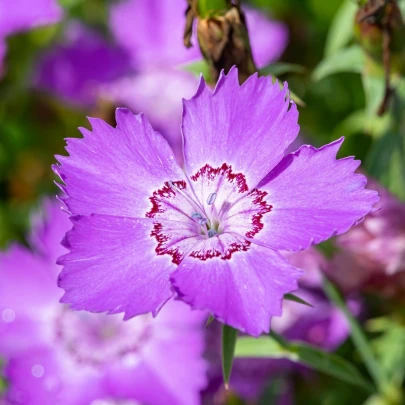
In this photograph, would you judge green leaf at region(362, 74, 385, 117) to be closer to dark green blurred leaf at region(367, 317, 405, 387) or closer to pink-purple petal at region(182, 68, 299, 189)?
pink-purple petal at region(182, 68, 299, 189)

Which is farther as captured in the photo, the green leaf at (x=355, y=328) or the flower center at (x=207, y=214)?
the green leaf at (x=355, y=328)

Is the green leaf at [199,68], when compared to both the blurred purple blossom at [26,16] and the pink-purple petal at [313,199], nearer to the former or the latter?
the pink-purple petal at [313,199]

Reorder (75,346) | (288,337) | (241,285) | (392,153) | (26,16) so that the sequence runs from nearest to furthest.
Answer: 1. (241,285)
2. (392,153)
3. (288,337)
4. (75,346)
5. (26,16)

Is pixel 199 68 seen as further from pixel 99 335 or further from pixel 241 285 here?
pixel 99 335

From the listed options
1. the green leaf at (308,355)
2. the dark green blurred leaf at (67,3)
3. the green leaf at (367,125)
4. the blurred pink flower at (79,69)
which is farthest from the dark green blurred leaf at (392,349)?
the dark green blurred leaf at (67,3)

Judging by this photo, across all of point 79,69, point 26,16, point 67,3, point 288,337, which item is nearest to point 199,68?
point 288,337

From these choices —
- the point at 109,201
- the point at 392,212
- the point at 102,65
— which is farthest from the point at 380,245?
the point at 102,65
